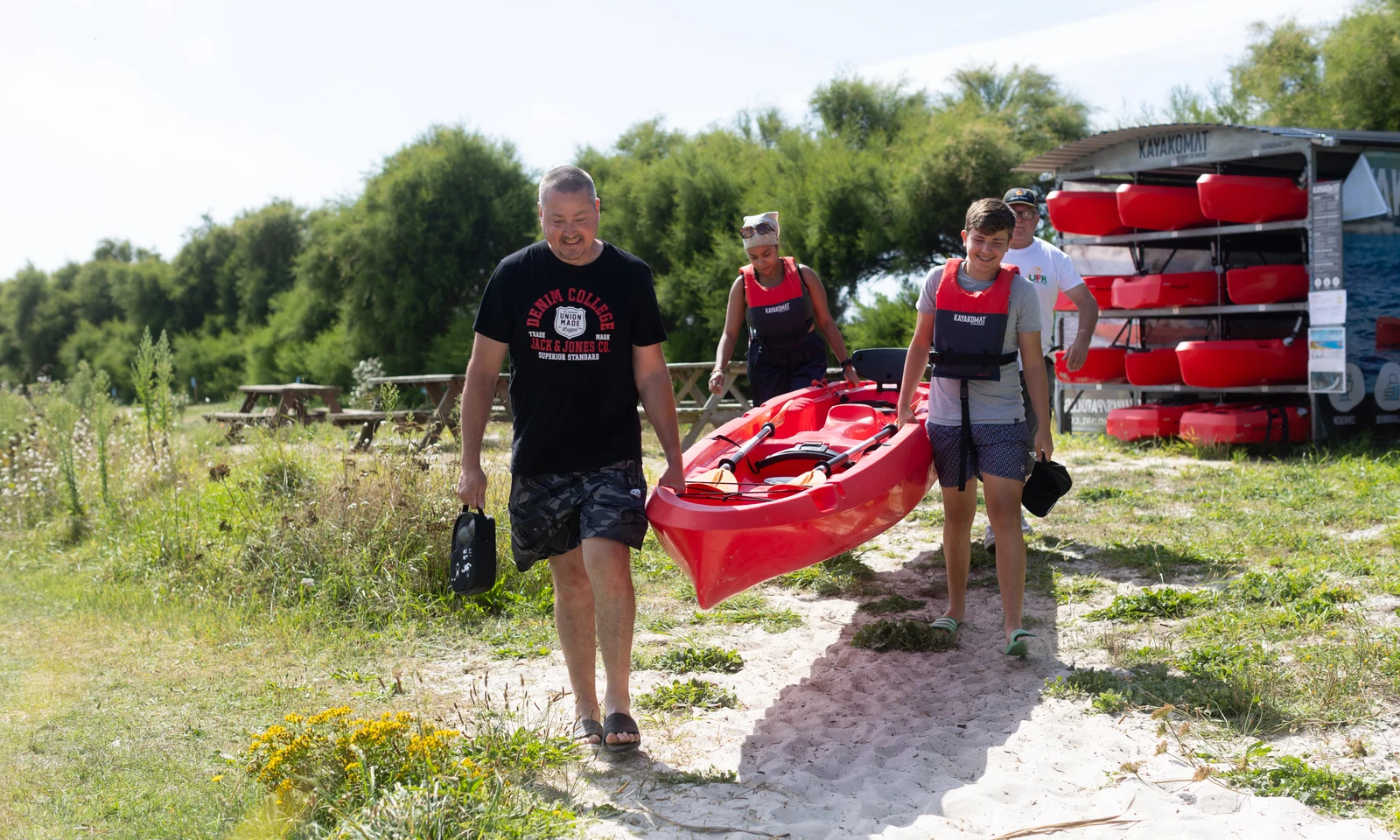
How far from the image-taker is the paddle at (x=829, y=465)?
15.8 ft

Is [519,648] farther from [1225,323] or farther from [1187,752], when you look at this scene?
[1225,323]

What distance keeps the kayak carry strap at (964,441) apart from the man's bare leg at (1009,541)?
0.11m

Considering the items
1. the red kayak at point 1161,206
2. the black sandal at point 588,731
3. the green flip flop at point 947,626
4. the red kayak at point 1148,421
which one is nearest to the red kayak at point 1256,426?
the red kayak at point 1148,421

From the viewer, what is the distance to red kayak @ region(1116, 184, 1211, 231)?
1098 cm

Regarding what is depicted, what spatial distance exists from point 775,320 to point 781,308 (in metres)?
0.08

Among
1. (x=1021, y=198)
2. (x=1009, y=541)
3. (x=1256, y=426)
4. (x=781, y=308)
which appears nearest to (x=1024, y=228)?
(x=1021, y=198)

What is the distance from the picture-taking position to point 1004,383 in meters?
4.67

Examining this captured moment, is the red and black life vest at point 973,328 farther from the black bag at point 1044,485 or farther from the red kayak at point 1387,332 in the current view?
the red kayak at point 1387,332

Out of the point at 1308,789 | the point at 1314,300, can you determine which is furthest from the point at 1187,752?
the point at 1314,300

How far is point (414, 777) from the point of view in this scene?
10.4ft

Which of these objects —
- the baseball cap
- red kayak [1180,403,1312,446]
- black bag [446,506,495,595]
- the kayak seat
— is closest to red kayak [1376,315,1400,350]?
red kayak [1180,403,1312,446]

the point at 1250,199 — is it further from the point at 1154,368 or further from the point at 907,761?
the point at 907,761

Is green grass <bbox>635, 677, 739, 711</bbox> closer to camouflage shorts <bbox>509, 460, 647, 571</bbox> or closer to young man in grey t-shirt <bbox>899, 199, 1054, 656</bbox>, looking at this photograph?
camouflage shorts <bbox>509, 460, 647, 571</bbox>

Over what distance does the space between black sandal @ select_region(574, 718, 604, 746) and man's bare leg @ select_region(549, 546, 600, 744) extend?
1.1 inches
